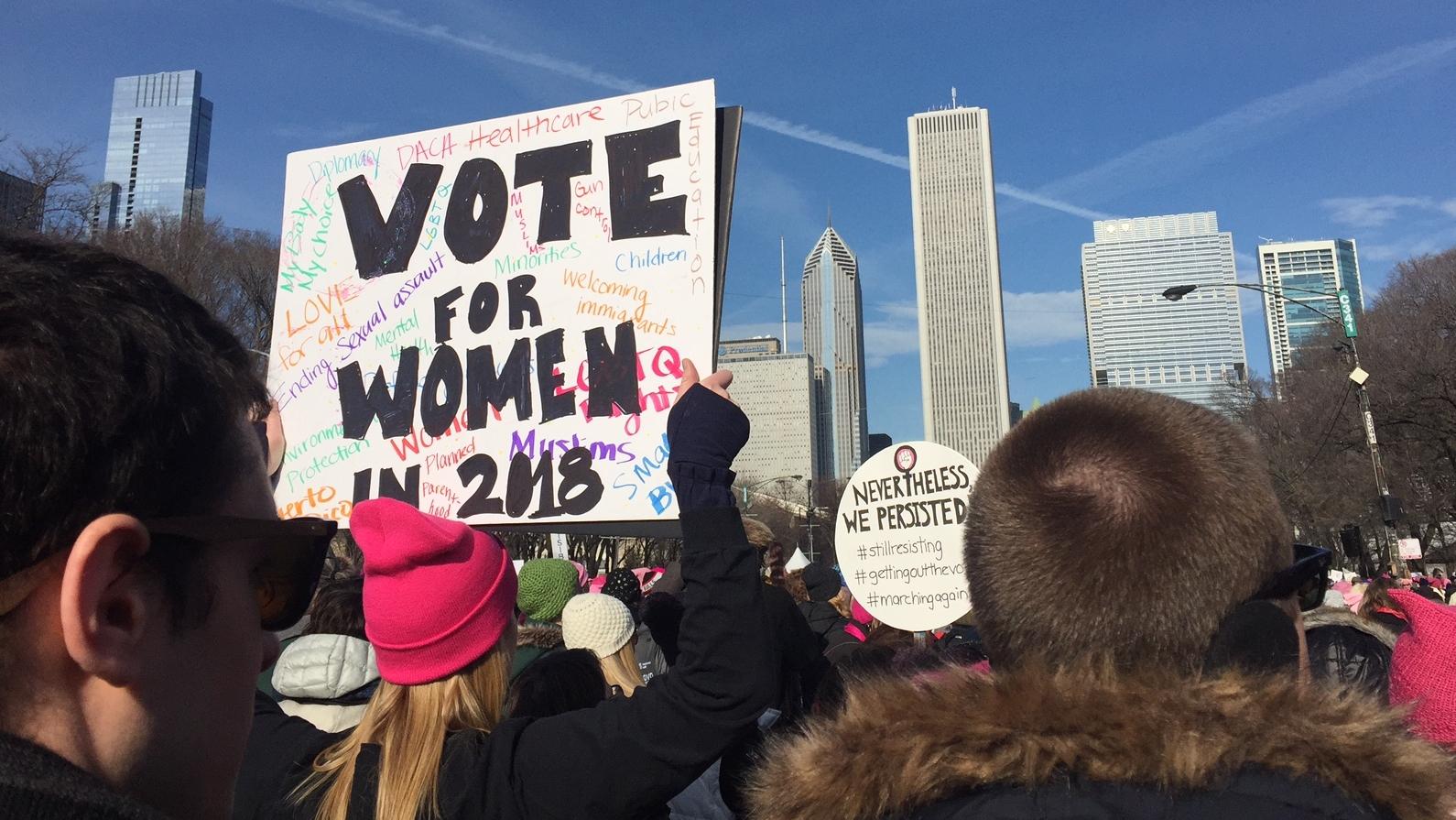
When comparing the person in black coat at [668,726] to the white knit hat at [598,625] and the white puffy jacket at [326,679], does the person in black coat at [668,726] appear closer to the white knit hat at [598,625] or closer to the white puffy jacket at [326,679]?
the white puffy jacket at [326,679]

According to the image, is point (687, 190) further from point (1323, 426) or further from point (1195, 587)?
point (1323, 426)

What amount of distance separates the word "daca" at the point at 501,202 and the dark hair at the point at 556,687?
2298 millimetres

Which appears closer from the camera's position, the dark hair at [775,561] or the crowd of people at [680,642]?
the crowd of people at [680,642]

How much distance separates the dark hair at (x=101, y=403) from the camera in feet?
2.56

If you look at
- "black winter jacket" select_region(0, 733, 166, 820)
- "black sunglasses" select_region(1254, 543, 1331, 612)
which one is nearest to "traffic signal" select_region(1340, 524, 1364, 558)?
"black sunglasses" select_region(1254, 543, 1331, 612)

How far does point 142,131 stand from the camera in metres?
163

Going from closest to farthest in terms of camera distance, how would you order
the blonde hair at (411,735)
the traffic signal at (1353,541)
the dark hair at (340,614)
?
the blonde hair at (411,735)
the dark hair at (340,614)
the traffic signal at (1353,541)

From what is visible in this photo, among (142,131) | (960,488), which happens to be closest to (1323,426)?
(960,488)

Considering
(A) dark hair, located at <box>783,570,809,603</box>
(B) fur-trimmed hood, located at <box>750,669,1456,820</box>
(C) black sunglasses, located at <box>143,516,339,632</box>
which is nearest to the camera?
(C) black sunglasses, located at <box>143,516,339,632</box>

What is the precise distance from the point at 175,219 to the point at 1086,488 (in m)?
34.2

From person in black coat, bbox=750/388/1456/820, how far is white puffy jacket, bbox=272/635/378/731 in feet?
5.91

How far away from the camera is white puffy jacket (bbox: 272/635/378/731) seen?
8.84 ft

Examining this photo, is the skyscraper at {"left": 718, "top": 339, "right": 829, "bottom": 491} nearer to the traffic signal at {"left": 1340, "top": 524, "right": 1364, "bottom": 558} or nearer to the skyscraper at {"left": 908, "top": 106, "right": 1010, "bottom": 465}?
the skyscraper at {"left": 908, "top": 106, "right": 1010, "bottom": 465}

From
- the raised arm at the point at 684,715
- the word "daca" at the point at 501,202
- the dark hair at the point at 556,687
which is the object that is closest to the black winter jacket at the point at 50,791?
the raised arm at the point at 684,715
